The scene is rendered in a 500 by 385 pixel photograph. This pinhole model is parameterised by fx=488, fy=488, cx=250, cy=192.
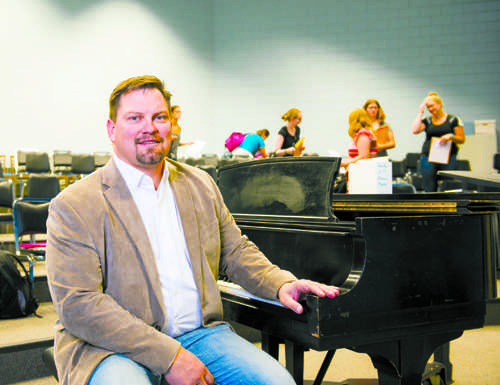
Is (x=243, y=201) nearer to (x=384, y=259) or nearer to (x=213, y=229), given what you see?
(x=213, y=229)

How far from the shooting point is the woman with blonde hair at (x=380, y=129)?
511 centimetres

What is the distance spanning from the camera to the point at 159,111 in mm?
1562

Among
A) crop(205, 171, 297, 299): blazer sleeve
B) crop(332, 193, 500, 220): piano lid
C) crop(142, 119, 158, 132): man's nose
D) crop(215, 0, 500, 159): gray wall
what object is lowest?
crop(205, 171, 297, 299): blazer sleeve

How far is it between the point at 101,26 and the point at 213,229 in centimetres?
1101

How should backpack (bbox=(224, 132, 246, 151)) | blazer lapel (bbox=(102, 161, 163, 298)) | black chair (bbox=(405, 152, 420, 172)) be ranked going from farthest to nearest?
1. black chair (bbox=(405, 152, 420, 172))
2. backpack (bbox=(224, 132, 246, 151))
3. blazer lapel (bbox=(102, 161, 163, 298))

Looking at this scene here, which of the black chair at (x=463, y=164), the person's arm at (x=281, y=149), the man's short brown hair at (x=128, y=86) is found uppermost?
the man's short brown hair at (x=128, y=86)

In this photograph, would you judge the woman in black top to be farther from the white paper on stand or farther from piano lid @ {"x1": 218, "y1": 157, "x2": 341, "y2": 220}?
piano lid @ {"x1": 218, "y1": 157, "x2": 341, "y2": 220}

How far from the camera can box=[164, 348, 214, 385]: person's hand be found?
1335mm

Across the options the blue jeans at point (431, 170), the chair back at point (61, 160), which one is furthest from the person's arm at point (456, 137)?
the chair back at point (61, 160)

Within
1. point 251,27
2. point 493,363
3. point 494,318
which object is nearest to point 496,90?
point 251,27

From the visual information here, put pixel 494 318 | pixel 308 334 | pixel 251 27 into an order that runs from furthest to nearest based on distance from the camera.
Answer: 1. pixel 251 27
2. pixel 494 318
3. pixel 308 334

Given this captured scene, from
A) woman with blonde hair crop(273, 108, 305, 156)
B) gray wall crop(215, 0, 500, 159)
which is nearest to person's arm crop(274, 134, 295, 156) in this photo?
woman with blonde hair crop(273, 108, 305, 156)

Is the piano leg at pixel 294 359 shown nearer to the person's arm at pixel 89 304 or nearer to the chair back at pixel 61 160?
the person's arm at pixel 89 304

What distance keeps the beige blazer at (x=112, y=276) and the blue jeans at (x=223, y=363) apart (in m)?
0.03
